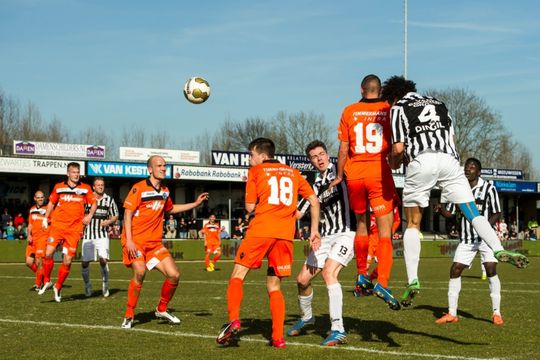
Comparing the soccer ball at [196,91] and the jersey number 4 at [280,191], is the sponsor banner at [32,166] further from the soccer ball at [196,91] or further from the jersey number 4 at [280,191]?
the jersey number 4 at [280,191]

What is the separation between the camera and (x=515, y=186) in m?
67.2

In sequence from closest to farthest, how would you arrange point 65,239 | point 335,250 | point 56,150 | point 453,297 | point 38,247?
point 335,250 → point 453,297 → point 65,239 → point 38,247 → point 56,150

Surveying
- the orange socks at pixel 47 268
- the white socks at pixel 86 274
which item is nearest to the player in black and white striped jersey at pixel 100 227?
the white socks at pixel 86 274

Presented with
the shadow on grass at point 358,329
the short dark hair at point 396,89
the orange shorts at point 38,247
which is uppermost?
the short dark hair at point 396,89

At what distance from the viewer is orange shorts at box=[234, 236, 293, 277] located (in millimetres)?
8703

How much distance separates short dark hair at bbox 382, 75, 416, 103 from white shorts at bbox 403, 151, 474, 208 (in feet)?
3.45

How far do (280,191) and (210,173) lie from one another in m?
43.5

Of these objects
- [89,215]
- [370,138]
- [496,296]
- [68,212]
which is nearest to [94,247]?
[68,212]

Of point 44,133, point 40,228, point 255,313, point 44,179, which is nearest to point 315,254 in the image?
point 255,313

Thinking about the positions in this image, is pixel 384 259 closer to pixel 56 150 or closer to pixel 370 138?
→ pixel 370 138

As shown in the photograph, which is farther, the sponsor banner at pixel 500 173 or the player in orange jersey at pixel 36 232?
the sponsor banner at pixel 500 173

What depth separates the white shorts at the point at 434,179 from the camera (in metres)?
8.57

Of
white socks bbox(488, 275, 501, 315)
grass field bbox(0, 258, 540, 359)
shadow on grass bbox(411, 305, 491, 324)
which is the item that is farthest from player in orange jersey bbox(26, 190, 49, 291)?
white socks bbox(488, 275, 501, 315)

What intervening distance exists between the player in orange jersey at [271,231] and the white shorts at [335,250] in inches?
26.0
